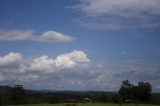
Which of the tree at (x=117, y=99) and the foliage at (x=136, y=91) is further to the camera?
the foliage at (x=136, y=91)

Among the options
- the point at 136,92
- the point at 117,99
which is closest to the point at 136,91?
the point at 136,92

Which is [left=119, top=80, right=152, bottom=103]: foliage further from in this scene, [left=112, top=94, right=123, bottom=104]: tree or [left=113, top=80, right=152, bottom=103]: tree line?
[left=112, top=94, right=123, bottom=104]: tree

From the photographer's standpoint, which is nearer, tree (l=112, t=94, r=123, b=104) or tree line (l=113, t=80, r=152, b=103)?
tree (l=112, t=94, r=123, b=104)

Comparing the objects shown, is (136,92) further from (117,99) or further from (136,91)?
(117,99)

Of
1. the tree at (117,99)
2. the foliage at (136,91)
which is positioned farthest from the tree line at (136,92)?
the tree at (117,99)

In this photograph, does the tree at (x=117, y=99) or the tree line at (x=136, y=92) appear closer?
the tree at (x=117, y=99)

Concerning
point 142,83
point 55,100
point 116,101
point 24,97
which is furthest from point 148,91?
point 24,97

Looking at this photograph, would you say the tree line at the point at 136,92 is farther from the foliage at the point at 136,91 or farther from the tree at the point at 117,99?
the tree at the point at 117,99

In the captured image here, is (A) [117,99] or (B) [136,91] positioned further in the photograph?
(B) [136,91]

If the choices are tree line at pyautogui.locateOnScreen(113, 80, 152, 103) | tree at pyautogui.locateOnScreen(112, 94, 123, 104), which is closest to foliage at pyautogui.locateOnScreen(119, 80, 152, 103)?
tree line at pyautogui.locateOnScreen(113, 80, 152, 103)

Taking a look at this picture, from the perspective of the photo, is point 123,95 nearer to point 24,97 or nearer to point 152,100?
point 152,100

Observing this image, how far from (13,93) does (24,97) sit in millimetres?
5284

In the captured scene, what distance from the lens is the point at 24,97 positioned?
175 m

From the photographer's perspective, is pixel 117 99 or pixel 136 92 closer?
pixel 117 99
